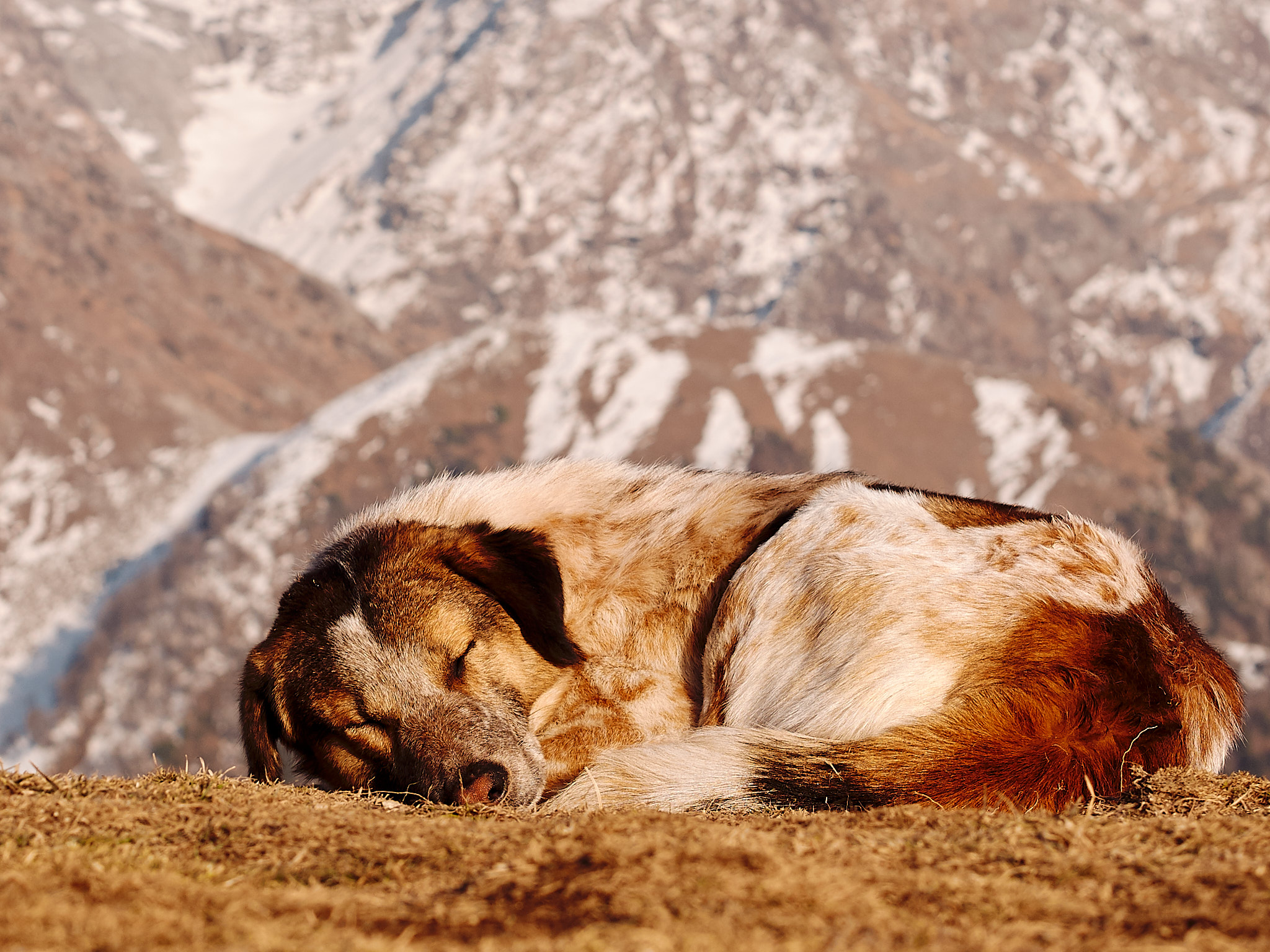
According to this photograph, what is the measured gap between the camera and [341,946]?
2707mm

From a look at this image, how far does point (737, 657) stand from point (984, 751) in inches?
59.0

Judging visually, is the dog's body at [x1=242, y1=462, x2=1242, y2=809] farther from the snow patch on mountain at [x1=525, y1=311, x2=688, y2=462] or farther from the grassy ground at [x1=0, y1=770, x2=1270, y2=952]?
the snow patch on mountain at [x1=525, y1=311, x2=688, y2=462]

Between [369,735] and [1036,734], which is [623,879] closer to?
[1036,734]

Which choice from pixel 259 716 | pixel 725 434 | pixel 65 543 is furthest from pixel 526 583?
pixel 65 543

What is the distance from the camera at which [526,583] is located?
247 inches

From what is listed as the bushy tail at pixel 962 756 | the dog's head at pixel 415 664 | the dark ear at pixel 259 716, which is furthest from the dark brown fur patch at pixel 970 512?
the dark ear at pixel 259 716

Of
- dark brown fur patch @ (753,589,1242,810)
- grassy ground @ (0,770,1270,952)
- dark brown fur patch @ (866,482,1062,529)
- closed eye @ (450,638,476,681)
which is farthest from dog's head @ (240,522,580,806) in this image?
dark brown fur patch @ (866,482,1062,529)

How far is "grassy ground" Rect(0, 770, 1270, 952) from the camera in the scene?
9.28 feet

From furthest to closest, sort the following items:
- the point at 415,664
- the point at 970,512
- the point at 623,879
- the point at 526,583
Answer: the point at 970,512 → the point at 526,583 → the point at 415,664 → the point at 623,879

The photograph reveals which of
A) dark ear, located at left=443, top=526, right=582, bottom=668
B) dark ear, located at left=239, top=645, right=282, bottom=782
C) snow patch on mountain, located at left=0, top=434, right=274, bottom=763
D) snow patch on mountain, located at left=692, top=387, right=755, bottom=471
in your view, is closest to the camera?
dark ear, located at left=443, top=526, right=582, bottom=668

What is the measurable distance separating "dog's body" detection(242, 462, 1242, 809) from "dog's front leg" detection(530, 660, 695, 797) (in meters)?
0.01

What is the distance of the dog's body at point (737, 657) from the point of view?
16.5 feet

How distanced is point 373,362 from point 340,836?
19393 centimetres

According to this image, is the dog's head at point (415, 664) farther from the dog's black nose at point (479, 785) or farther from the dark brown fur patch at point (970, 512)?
the dark brown fur patch at point (970, 512)
